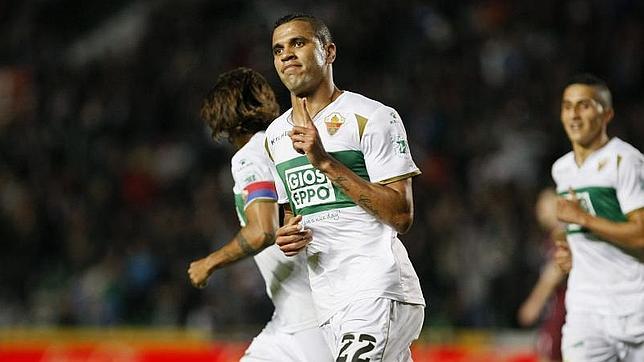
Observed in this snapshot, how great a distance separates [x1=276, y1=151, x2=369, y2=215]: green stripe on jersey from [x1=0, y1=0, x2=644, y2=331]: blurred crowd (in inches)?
258

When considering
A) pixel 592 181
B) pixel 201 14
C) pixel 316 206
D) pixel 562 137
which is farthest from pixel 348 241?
pixel 201 14

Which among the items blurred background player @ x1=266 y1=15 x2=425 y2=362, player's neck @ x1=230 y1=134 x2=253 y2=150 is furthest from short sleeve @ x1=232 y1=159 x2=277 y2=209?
blurred background player @ x1=266 y1=15 x2=425 y2=362

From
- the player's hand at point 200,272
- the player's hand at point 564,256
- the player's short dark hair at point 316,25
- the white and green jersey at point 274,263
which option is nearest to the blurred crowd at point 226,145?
the player's hand at point 564,256

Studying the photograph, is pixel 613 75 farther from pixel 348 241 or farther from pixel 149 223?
pixel 348 241

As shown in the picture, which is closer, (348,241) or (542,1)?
(348,241)

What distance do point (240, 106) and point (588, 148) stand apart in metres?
2.22

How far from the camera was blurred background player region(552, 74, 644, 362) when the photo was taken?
671cm

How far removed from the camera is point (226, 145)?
46.2 ft

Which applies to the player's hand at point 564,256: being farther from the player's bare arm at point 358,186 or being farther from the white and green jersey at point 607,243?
the player's bare arm at point 358,186

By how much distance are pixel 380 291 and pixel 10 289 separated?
9.44 m

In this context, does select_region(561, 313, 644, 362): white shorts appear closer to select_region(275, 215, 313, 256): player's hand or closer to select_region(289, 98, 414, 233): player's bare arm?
select_region(289, 98, 414, 233): player's bare arm

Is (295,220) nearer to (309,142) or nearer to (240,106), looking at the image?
(309,142)

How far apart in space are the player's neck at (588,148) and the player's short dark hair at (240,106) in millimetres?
1955

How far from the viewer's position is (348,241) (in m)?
5.30
